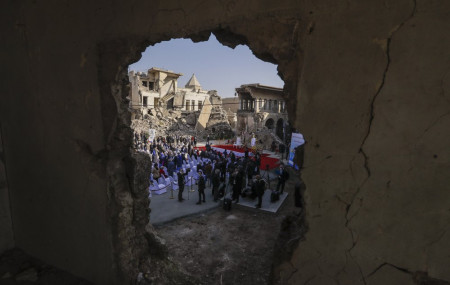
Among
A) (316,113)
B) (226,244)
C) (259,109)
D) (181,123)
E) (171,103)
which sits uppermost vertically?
(171,103)

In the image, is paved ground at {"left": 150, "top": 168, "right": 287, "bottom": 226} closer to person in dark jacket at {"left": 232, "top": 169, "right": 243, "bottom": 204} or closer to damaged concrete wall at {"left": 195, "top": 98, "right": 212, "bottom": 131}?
person in dark jacket at {"left": 232, "top": 169, "right": 243, "bottom": 204}

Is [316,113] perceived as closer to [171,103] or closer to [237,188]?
[237,188]

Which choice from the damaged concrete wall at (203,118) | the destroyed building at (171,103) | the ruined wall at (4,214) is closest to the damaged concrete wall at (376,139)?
the ruined wall at (4,214)

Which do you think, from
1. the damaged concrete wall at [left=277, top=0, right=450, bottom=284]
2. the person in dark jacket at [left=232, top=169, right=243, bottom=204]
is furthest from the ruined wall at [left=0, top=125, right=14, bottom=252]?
the person in dark jacket at [left=232, top=169, right=243, bottom=204]

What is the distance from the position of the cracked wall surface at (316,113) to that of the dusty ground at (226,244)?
91.2 inches

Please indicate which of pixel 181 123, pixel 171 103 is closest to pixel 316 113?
pixel 181 123

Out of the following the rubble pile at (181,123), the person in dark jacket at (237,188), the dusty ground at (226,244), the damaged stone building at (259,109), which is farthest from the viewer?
the rubble pile at (181,123)

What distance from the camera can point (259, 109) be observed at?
92.3 ft

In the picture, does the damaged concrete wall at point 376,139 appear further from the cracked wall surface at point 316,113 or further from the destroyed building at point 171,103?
the destroyed building at point 171,103

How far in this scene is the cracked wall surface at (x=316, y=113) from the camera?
1.66 meters

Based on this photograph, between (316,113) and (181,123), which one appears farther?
(181,123)

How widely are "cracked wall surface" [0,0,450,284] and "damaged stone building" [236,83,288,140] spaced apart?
23.5 m

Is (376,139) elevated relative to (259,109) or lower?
lower

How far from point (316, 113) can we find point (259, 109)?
26.7 meters
